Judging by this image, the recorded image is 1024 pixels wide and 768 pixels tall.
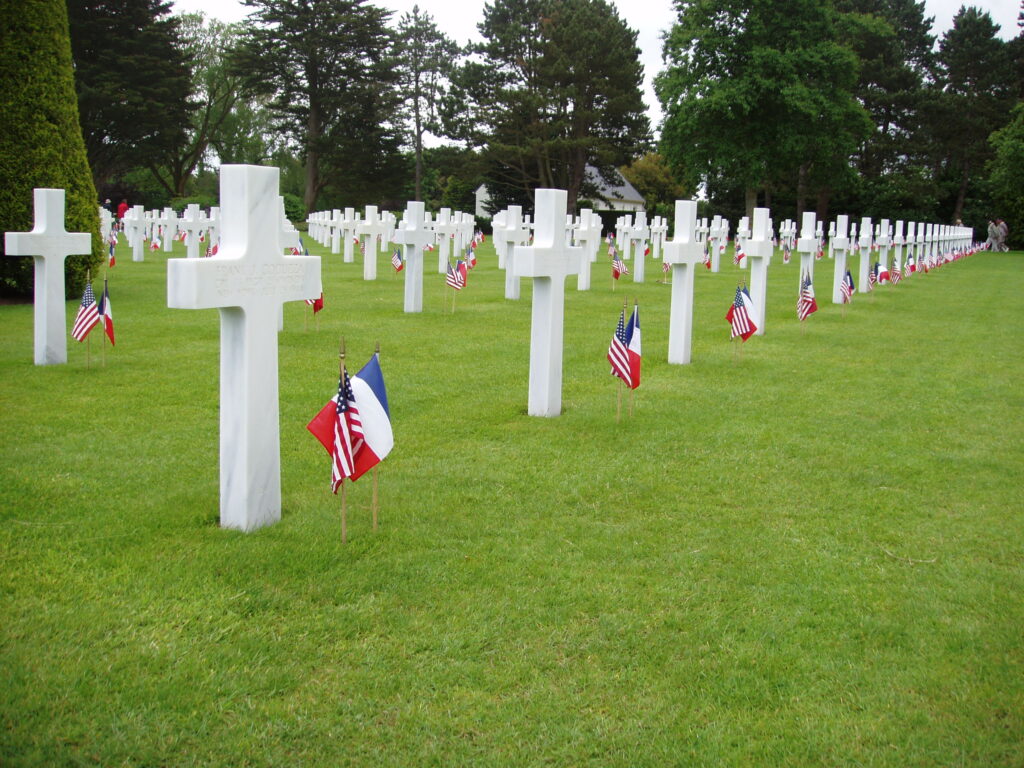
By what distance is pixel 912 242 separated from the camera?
30.1 meters

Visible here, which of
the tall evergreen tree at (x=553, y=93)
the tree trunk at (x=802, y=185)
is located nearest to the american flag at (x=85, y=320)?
the tall evergreen tree at (x=553, y=93)

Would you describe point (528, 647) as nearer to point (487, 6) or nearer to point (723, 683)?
point (723, 683)

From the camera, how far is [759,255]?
13961mm

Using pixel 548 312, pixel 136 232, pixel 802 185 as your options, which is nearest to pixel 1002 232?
pixel 802 185

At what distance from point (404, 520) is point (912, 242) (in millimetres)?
28247

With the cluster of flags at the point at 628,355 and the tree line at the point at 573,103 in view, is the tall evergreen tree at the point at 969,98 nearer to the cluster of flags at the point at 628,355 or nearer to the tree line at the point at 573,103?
the tree line at the point at 573,103

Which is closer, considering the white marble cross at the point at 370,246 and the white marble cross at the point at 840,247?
the white marble cross at the point at 840,247

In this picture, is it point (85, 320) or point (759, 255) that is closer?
point (85, 320)

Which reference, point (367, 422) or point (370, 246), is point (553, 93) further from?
point (367, 422)

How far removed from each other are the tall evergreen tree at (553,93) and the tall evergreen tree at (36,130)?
120 feet

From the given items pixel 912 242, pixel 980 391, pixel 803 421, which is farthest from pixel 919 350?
pixel 912 242

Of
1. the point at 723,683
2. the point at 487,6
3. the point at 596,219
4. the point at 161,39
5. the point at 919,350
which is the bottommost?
the point at 723,683

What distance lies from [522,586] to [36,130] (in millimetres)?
14049

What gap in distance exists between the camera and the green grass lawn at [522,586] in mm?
3486
